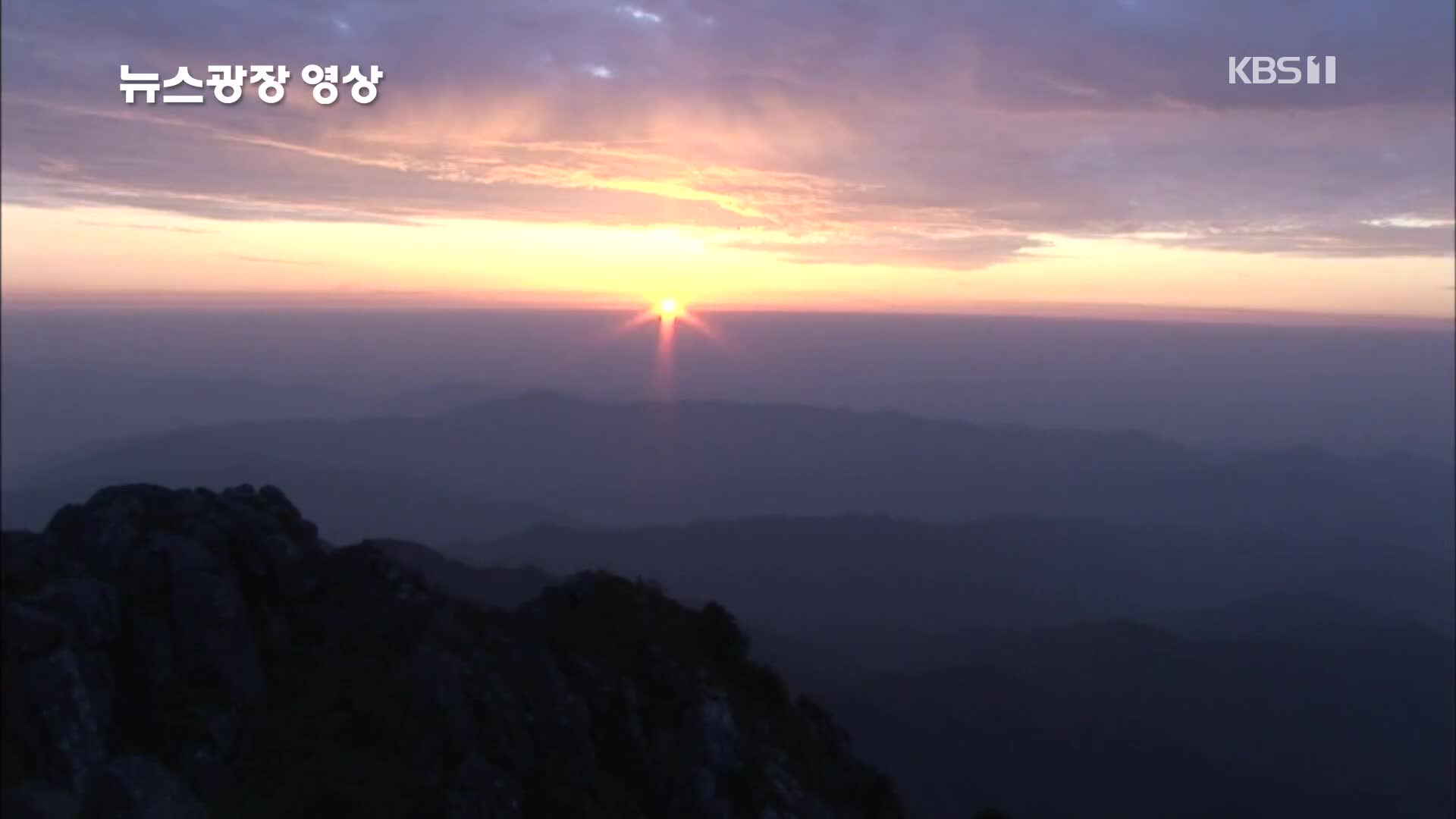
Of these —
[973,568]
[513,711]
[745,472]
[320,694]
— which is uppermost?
[320,694]

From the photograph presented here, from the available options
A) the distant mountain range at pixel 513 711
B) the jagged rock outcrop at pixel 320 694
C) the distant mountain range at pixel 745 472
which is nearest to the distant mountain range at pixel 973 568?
the distant mountain range at pixel 745 472

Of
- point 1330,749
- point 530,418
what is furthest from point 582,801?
point 530,418

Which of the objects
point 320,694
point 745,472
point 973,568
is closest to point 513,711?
point 320,694

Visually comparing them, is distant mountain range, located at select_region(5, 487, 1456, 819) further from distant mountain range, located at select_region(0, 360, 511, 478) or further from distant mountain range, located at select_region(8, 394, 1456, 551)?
distant mountain range, located at select_region(8, 394, 1456, 551)

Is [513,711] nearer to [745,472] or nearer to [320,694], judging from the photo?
[320,694]

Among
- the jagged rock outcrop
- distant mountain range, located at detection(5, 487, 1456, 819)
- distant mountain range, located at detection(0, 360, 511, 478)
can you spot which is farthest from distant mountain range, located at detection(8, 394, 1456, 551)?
the jagged rock outcrop
